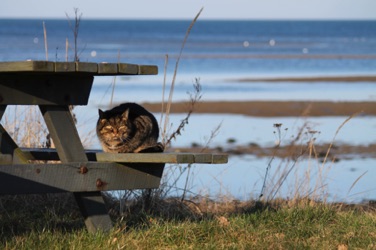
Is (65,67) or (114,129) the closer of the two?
(65,67)

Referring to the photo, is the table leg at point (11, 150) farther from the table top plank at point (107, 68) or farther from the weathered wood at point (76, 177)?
the table top plank at point (107, 68)

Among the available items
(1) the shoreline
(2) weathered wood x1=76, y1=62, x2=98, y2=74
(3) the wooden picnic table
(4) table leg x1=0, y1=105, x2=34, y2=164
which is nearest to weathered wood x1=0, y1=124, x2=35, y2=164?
(4) table leg x1=0, y1=105, x2=34, y2=164

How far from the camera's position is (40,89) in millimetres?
5277

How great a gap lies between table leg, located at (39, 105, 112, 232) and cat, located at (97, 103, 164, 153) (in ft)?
2.54

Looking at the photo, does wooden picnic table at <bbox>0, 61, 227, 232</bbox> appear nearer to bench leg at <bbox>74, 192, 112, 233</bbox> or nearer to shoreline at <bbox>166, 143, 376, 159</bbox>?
bench leg at <bbox>74, 192, 112, 233</bbox>

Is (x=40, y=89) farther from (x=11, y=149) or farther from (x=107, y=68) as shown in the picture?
(x=11, y=149)

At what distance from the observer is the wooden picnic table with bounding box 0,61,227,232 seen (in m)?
5.12

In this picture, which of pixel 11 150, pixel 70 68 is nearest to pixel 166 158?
pixel 70 68

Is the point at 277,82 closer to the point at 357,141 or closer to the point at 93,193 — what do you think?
the point at 357,141

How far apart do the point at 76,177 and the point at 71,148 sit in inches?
7.2

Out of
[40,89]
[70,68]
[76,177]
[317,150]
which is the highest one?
[70,68]

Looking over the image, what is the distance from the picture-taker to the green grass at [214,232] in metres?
5.32

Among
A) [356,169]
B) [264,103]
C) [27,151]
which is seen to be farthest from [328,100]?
[27,151]

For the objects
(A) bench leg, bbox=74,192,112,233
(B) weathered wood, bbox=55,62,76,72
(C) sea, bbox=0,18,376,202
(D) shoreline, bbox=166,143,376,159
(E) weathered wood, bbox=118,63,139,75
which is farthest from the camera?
(D) shoreline, bbox=166,143,376,159
